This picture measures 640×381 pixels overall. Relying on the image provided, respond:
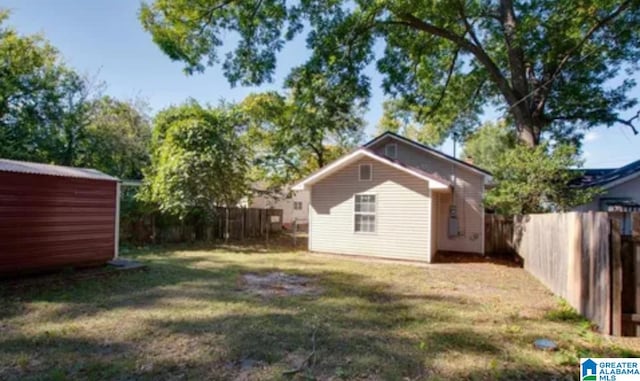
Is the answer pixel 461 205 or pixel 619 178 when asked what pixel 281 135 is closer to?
pixel 461 205

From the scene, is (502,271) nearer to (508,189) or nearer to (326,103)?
(508,189)

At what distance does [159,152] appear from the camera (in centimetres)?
1456

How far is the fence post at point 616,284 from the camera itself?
4520 millimetres

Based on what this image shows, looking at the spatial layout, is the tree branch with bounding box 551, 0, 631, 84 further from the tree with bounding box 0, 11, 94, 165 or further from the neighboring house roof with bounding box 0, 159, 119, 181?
the tree with bounding box 0, 11, 94, 165

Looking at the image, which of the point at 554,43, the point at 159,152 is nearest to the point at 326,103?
the point at 159,152

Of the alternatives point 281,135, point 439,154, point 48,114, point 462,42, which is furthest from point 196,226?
point 462,42

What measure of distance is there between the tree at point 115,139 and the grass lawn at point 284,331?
1266cm

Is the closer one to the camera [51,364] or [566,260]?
[51,364]

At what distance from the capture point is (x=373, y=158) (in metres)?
11.8

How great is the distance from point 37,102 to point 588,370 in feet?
69.7

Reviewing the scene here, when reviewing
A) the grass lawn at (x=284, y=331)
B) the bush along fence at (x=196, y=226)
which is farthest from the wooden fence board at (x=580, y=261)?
the bush along fence at (x=196, y=226)

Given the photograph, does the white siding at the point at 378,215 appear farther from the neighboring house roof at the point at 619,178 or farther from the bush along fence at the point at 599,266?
the neighboring house roof at the point at 619,178

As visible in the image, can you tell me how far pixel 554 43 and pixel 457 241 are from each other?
26.4 ft

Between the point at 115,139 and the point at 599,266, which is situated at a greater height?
the point at 115,139
